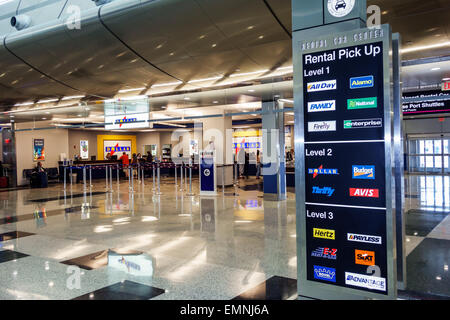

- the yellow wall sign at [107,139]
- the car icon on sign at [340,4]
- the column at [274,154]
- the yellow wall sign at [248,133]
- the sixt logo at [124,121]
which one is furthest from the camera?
the yellow wall sign at [107,139]

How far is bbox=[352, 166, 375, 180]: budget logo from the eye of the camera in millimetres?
2641

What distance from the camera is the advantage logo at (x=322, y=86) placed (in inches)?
109

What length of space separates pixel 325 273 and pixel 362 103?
139cm

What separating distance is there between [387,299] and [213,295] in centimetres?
151

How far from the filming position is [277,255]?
460cm

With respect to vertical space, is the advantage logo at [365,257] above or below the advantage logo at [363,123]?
below

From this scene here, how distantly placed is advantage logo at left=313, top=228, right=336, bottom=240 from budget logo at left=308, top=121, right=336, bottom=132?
82 cm

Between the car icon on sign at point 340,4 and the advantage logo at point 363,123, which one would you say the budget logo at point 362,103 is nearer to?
the advantage logo at point 363,123

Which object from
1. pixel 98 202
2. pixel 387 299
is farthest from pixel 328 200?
pixel 98 202

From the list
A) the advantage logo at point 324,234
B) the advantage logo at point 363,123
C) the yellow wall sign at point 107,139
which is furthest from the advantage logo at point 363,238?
the yellow wall sign at point 107,139

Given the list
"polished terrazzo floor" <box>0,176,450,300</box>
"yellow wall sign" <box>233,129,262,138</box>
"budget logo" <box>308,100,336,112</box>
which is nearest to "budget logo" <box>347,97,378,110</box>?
"budget logo" <box>308,100,336,112</box>

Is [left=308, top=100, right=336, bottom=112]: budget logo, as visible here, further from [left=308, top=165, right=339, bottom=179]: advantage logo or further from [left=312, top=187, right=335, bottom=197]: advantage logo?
[left=312, top=187, right=335, bottom=197]: advantage logo

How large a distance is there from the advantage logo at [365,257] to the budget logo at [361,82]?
1.26m

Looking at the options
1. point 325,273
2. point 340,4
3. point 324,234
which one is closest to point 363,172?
point 324,234
